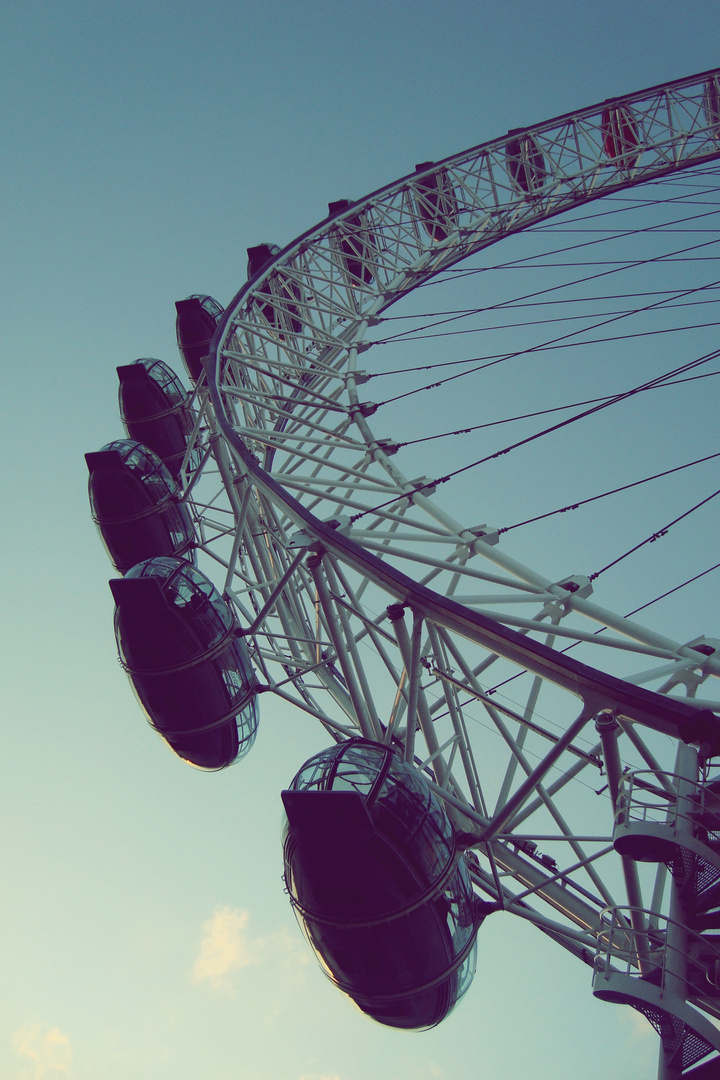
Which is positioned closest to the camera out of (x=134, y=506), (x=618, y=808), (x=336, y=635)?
(x=618, y=808)

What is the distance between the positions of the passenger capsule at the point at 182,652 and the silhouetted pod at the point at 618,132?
17993 mm

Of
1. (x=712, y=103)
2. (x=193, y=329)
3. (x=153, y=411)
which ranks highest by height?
(x=712, y=103)

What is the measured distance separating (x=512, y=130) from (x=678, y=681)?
1953 cm

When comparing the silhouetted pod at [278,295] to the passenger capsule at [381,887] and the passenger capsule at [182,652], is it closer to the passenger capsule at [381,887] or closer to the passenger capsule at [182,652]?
the passenger capsule at [182,652]

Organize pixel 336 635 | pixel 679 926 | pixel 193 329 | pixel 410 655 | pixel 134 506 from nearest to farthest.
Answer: pixel 679 926 < pixel 410 655 < pixel 336 635 < pixel 134 506 < pixel 193 329

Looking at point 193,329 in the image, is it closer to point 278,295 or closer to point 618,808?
point 278,295

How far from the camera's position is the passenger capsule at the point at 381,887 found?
29.1 feet

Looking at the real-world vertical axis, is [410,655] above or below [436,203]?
below

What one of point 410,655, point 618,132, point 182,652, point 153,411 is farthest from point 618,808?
point 618,132

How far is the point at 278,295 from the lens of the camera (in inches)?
869

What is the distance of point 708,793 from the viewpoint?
8.57 metres

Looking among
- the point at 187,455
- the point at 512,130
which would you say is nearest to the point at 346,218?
the point at 512,130

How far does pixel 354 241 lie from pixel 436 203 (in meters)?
2.43

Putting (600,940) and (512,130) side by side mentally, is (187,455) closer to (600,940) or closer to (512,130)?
(600,940)
